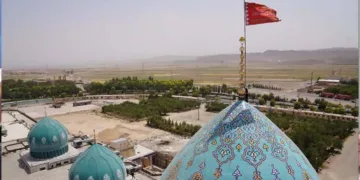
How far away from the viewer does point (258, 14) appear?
16.0 feet

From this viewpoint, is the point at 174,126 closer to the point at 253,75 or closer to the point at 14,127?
the point at 14,127

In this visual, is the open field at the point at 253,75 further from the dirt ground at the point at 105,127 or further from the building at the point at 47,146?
the building at the point at 47,146

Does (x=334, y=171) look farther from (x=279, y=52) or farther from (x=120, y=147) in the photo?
(x=279, y=52)

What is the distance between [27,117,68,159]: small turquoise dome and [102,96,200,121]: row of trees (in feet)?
34.9

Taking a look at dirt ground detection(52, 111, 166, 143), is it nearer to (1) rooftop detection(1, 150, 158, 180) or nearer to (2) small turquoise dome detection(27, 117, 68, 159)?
(2) small turquoise dome detection(27, 117, 68, 159)

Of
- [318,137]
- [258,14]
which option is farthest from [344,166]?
[258,14]

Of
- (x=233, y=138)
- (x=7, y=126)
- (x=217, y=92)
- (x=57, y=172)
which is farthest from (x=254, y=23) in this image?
(x=217, y=92)

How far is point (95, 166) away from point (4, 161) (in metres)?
6.78

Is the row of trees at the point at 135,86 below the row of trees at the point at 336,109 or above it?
above

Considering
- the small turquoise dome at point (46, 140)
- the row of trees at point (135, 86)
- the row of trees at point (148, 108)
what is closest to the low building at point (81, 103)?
the row of trees at point (148, 108)

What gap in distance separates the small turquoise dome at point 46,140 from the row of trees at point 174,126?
7810 mm

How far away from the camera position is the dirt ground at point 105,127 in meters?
18.7

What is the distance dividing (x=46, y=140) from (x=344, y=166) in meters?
12.6

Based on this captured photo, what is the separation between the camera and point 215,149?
417 cm
